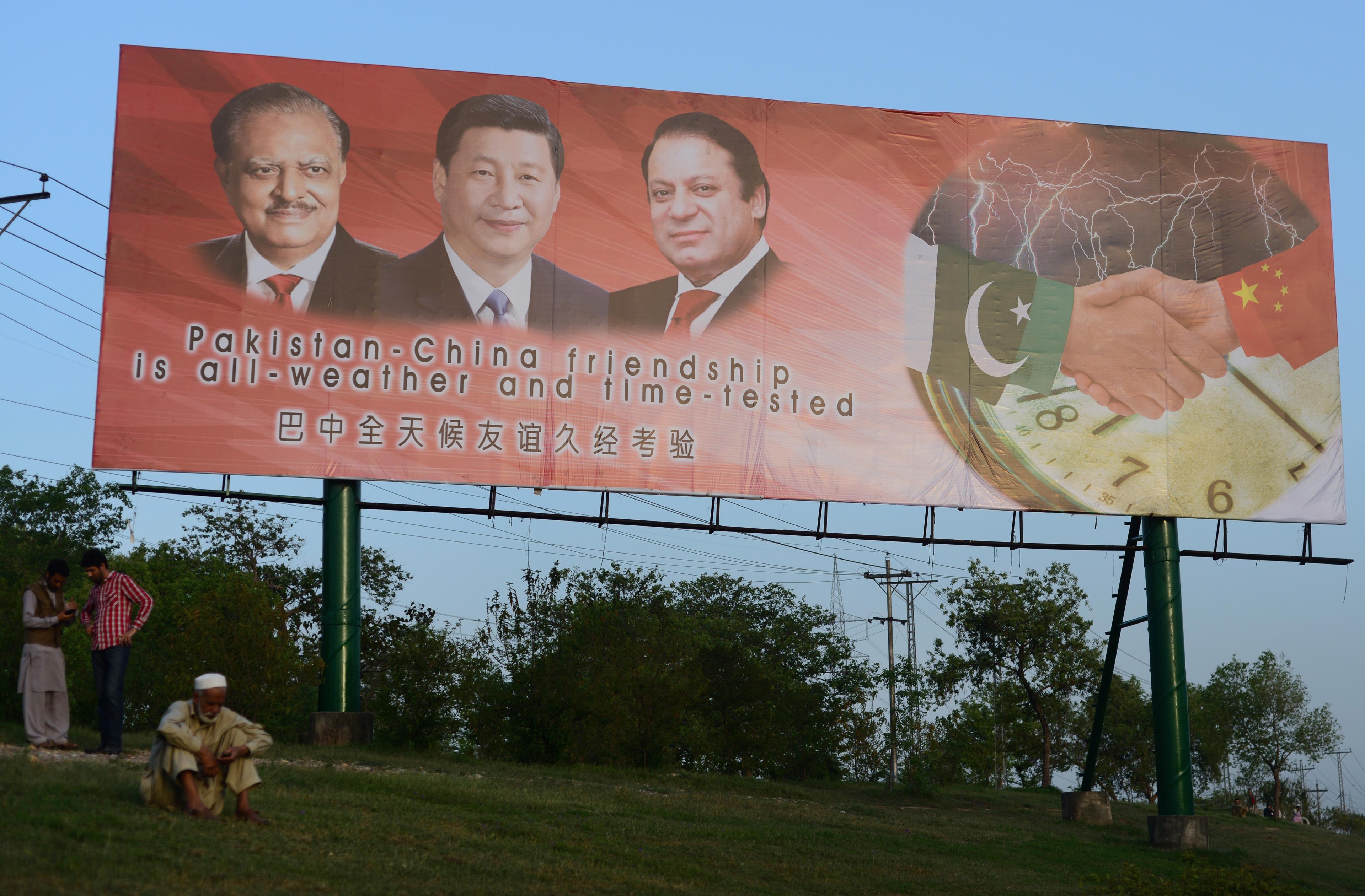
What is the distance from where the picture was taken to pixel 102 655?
990cm

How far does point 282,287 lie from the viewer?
1492 cm

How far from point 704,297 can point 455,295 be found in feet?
10.4

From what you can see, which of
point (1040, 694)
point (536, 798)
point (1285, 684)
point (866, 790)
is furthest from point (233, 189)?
point (1285, 684)

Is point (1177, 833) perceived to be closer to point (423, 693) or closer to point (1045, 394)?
point (1045, 394)

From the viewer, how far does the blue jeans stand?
9.91 metres

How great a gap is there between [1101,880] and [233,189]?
12153mm

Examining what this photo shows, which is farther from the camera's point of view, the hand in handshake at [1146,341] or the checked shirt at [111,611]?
the hand in handshake at [1146,341]

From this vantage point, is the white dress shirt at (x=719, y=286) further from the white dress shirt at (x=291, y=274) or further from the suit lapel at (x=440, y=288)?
the white dress shirt at (x=291, y=274)

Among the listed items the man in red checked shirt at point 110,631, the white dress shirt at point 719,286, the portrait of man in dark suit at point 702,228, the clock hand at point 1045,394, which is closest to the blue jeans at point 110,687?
the man in red checked shirt at point 110,631

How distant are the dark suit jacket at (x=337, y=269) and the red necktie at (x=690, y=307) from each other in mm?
3607

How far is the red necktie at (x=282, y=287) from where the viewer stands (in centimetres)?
1488

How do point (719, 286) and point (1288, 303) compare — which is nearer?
point (719, 286)

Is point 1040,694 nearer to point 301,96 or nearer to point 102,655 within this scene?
point 301,96

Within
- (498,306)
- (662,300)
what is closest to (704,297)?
(662,300)
